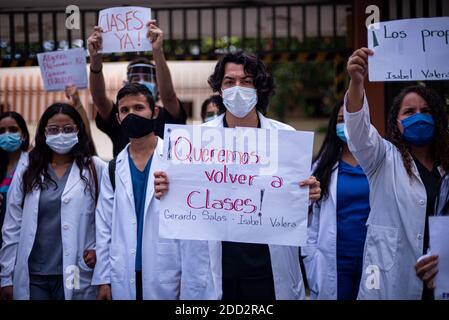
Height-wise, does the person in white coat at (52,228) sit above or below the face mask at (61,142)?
below

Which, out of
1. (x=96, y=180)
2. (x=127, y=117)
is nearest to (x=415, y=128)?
(x=127, y=117)

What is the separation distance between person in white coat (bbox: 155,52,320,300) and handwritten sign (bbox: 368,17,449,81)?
2.27 ft

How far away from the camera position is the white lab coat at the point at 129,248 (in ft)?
12.3

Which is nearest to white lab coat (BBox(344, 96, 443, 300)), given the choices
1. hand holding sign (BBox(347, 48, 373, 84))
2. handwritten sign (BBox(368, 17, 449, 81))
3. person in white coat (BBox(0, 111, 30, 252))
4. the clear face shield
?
hand holding sign (BBox(347, 48, 373, 84))

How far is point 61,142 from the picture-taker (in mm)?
4215

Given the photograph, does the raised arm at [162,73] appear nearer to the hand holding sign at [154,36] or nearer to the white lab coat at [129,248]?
the hand holding sign at [154,36]

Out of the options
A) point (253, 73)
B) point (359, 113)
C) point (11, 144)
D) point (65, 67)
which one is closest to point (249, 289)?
point (359, 113)

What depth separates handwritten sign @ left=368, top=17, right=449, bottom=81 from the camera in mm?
3480

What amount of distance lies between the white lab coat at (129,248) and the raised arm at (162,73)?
73 centimetres

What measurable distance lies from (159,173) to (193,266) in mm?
591

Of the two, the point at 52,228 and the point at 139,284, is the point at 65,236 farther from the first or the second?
the point at 139,284

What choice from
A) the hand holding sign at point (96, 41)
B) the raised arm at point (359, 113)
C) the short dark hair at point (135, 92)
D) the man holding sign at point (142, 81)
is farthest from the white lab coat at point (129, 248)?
the raised arm at point (359, 113)

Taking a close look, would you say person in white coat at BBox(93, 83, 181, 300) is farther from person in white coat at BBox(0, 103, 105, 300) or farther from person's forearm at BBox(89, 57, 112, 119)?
person's forearm at BBox(89, 57, 112, 119)

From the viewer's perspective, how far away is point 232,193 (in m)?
3.49
